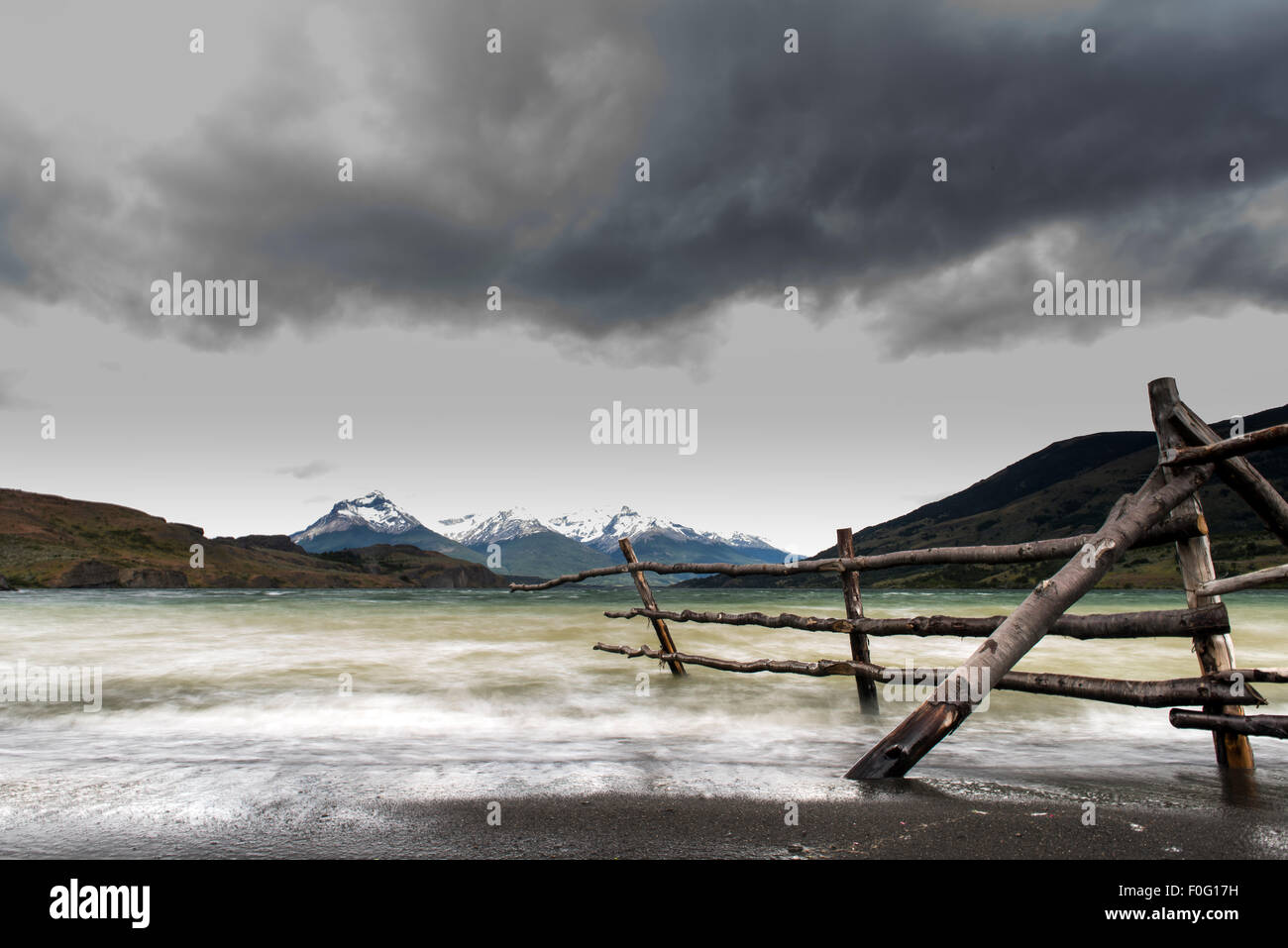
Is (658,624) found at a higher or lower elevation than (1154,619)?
lower

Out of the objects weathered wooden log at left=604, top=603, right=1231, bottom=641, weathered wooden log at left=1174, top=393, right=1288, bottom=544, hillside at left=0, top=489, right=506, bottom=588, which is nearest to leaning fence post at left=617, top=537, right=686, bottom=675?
weathered wooden log at left=604, top=603, right=1231, bottom=641

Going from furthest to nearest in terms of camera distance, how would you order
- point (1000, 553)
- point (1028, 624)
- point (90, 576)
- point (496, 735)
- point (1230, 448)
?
point (90, 576) → point (496, 735) → point (1000, 553) → point (1230, 448) → point (1028, 624)

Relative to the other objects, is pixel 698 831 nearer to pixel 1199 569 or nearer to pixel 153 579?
pixel 1199 569

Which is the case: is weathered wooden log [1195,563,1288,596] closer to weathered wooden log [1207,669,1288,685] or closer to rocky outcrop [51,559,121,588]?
weathered wooden log [1207,669,1288,685]

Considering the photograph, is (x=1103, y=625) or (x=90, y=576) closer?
(x=1103, y=625)

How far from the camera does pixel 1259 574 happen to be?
6930mm

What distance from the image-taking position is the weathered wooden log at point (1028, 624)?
212 inches

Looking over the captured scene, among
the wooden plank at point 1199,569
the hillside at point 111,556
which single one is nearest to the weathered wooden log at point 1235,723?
the wooden plank at point 1199,569

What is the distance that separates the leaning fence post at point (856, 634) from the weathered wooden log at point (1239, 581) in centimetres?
401

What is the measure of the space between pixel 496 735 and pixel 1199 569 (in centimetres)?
894

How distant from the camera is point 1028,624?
18.3ft

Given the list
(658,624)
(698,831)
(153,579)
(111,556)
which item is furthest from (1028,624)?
(111,556)

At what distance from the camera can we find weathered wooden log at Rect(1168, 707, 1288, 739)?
5855 mm
